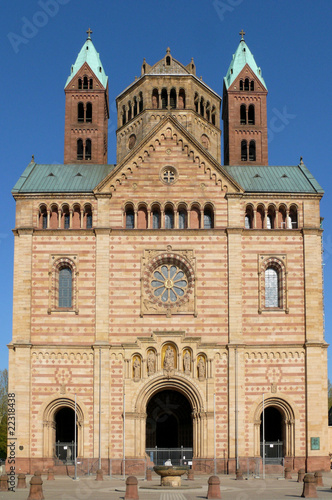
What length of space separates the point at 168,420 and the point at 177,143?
19.8m

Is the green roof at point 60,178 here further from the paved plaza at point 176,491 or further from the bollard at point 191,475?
the bollard at point 191,475

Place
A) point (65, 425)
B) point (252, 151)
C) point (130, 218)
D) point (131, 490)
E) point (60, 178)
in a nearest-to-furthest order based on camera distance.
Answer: point (131, 490) → point (65, 425) → point (130, 218) → point (60, 178) → point (252, 151)

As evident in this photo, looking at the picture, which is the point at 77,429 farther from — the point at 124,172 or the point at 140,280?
the point at 124,172

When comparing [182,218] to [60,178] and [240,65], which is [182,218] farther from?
[240,65]

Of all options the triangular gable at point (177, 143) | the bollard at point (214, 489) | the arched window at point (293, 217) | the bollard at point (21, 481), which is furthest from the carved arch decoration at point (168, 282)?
the bollard at point (214, 489)

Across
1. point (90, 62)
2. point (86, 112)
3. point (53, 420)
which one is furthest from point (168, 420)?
point (90, 62)

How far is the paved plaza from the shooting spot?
3875 cm

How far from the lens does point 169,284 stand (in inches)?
2272

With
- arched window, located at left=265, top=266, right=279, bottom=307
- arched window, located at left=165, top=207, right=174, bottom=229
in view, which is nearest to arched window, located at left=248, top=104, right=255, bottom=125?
arched window, located at left=165, top=207, right=174, bottom=229

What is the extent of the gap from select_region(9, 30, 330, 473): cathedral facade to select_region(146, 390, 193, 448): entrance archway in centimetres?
12

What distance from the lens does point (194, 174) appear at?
59.2 meters

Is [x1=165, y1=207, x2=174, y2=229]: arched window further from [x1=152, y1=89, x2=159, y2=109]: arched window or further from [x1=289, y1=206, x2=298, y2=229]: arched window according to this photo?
[x1=152, y1=89, x2=159, y2=109]: arched window

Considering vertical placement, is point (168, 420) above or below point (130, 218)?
below

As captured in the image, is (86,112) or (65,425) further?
(86,112)
